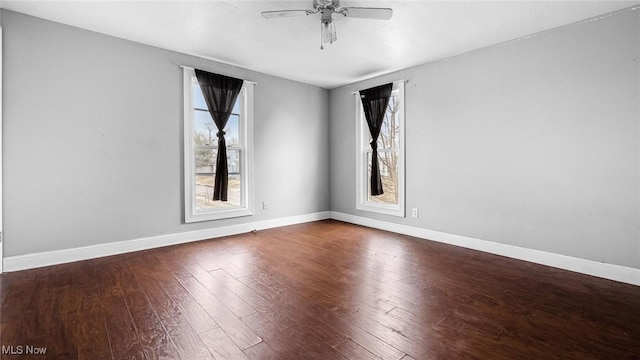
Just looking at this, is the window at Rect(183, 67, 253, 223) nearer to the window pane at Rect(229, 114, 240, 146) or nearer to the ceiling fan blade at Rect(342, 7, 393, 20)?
the window pane at Rect(229, 114, 240, 146)

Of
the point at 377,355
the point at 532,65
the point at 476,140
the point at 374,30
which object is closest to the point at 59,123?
the point at 374,30

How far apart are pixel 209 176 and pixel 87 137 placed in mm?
1415

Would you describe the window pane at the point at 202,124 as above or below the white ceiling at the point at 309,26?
below

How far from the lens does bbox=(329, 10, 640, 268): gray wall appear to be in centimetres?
263

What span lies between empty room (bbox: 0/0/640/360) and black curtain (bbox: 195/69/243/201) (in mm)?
28

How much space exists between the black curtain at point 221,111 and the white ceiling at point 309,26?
318 mm

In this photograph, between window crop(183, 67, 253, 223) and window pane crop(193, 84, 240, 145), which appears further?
window pane crop(193, 84, 240, 145)

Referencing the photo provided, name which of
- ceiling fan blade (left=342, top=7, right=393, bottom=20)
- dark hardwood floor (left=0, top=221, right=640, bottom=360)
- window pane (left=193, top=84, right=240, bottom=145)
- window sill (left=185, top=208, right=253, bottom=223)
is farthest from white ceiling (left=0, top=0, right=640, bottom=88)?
dark hardwood floor (left=0, top=221, right=640, bottom=360)

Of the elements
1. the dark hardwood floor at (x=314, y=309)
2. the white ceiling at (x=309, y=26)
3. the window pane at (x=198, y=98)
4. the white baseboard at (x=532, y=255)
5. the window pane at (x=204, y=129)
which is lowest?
the dark hardwood floor at (x=314, y=309)

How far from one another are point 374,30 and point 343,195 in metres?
2.91

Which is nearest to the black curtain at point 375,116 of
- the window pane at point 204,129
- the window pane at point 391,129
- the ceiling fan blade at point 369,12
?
the window pane at point 391,129

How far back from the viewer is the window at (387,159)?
4332mm

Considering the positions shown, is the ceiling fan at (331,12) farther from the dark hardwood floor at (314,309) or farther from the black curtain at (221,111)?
the dark hardwood floor at (314,309)

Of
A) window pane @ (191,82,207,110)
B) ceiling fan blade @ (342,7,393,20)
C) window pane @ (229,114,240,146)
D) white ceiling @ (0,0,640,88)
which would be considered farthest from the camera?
window pane @ (229,114,240,146)
